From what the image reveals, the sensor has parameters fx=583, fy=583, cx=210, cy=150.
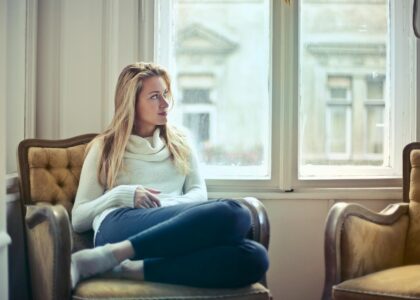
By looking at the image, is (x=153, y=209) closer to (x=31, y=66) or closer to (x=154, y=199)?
(x=154, y=199)

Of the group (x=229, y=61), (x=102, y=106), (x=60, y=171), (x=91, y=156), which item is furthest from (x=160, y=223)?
(x=229, y=61)

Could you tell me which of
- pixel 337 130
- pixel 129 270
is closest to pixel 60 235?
pixel 129 270

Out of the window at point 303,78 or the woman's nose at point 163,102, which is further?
the window at point 303,78

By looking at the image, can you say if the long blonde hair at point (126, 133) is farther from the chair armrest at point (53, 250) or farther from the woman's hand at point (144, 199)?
the chair armrest at point (53, 250)

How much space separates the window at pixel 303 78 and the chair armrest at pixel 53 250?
1.07m

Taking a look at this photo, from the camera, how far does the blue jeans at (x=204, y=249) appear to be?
1807mm

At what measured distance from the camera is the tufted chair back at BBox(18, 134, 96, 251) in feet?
7.64

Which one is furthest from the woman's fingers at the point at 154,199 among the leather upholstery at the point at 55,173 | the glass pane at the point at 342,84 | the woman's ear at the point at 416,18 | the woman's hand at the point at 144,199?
the woman's ear at the point at 416,18

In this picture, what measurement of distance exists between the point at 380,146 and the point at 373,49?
48cm

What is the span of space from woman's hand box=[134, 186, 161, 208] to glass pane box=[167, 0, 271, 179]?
28.0 inches

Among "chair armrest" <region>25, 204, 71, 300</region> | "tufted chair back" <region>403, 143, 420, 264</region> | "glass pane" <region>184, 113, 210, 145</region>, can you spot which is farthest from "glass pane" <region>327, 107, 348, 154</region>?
"chair armrest" <region>25, 204, 71, 300</region>

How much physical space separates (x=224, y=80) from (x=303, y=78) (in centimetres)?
39

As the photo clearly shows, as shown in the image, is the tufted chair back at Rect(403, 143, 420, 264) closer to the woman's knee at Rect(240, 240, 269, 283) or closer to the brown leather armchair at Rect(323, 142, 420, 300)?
the brown leather armchair at Rect(323, 142, 420, 300)

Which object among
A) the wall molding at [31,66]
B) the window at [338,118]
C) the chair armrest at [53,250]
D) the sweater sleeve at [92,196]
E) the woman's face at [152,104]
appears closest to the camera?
the chair armrest at [53,250]
